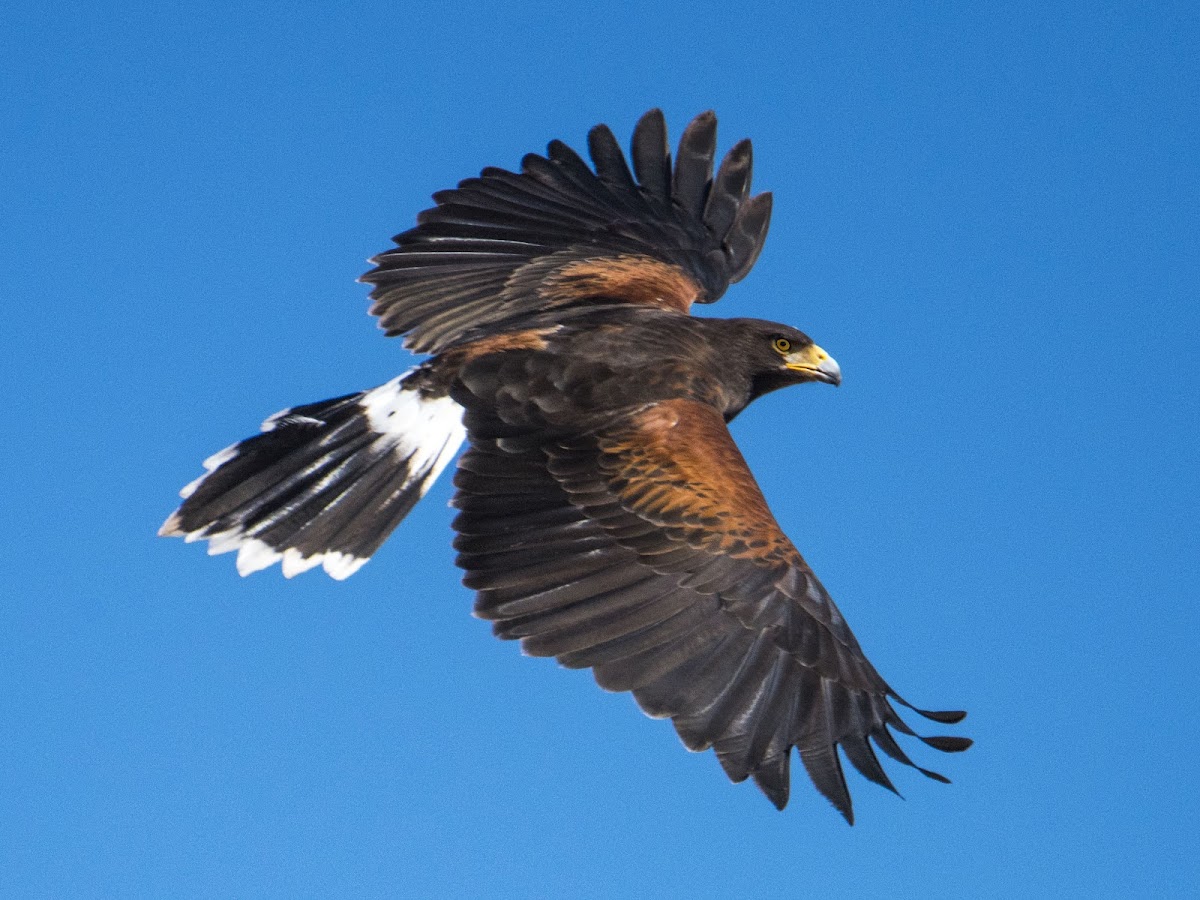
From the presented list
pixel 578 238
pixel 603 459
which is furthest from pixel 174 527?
pixel 578 238

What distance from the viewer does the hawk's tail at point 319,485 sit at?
25.3 feet

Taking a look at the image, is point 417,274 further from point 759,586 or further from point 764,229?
point 759,586

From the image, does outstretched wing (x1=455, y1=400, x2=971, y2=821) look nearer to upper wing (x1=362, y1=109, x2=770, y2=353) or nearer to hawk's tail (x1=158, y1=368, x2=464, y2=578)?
hawk's tail (x1=158, y1=368, x2=464, y2=578)

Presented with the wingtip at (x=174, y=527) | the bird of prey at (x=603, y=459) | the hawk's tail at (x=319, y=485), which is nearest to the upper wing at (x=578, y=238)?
the bird of prey at (x=603, y=459)

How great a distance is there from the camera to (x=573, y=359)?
767cm

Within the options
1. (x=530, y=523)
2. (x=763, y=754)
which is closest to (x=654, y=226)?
(x=530, y=523)

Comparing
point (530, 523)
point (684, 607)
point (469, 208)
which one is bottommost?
point (684, 607)

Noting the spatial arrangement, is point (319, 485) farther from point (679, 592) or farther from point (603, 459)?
point (679, 592)

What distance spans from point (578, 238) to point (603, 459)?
3.11 meters

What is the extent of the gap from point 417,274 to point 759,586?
Result: 390cm

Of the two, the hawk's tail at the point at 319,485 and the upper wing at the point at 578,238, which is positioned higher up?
the upper wing at the point at 578,238

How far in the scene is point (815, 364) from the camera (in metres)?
8.66

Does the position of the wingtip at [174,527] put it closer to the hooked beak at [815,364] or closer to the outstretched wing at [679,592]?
the outstretched wing at [679,592]

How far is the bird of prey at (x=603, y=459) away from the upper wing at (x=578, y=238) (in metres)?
0.01
